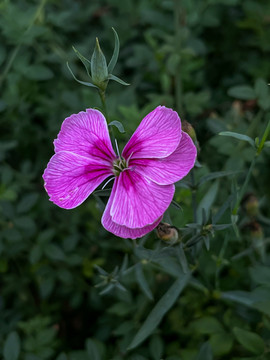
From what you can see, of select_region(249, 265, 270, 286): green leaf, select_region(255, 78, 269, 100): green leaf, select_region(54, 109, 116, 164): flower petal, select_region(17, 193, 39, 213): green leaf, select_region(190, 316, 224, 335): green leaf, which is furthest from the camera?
select_region(17, 193, 39, 213): green leaf

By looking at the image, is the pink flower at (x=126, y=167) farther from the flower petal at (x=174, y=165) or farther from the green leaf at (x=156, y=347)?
the green leaf at (x=156, y=347)

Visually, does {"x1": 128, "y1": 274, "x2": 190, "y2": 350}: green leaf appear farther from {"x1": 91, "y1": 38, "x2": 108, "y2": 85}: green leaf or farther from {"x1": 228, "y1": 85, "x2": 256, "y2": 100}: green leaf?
{"x1": 228, "y1": 85, "x2": 256, "y2": 100}: green leaf

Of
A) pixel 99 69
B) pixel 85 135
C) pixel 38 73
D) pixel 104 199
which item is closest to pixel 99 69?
pixel 99 69

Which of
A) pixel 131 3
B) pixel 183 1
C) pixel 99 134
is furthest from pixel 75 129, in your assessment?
pixel 131 3

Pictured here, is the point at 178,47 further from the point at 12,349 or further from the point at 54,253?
the point at 12,349

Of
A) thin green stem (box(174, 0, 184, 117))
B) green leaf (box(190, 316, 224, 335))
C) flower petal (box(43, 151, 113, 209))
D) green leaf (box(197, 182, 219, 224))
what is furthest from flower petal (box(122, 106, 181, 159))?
thin green stem (box(174, 0, 184, 117))

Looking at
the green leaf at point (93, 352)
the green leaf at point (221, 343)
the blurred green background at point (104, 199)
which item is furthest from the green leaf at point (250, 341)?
the green leaf at point (93, 352)

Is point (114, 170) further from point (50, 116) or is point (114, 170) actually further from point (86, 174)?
point (50, 116)
